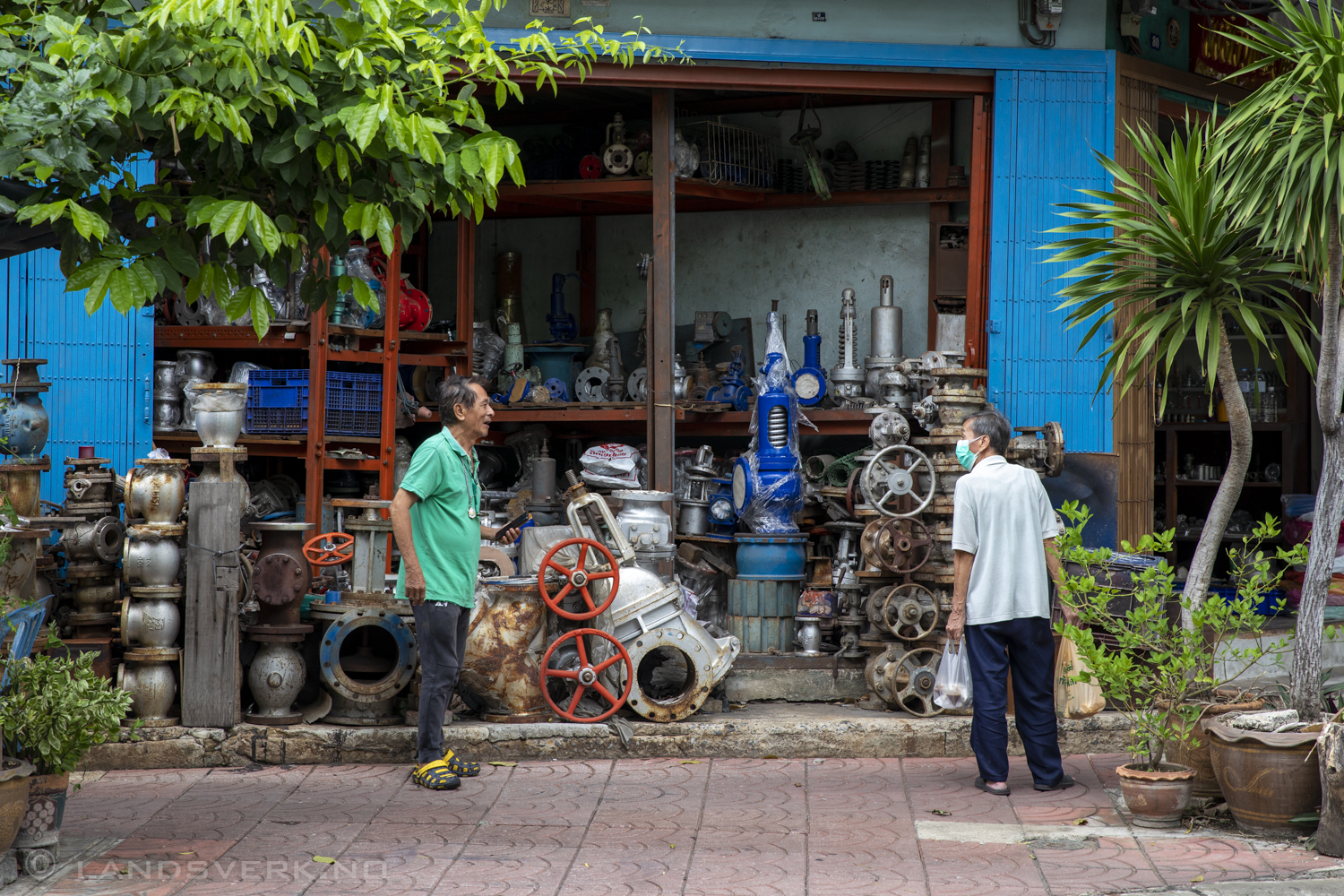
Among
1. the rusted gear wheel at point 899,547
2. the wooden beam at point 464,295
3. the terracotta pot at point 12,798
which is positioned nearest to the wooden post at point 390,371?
the wooden beam at point 464,295

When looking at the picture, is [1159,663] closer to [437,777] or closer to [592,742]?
[592,742]

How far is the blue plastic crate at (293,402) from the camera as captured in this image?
25.7 feet

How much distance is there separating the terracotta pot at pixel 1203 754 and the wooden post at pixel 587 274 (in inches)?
247

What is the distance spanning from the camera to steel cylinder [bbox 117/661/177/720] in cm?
624

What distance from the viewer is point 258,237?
3.85m

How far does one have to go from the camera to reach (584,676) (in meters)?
6.49

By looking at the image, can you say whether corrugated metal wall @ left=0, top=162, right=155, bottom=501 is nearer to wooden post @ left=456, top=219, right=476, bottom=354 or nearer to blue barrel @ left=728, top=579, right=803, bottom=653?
wooden post @ left=456, top=219, right=476, bottom=354

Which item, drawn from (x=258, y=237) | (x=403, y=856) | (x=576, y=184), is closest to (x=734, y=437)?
(x=576, y=184)

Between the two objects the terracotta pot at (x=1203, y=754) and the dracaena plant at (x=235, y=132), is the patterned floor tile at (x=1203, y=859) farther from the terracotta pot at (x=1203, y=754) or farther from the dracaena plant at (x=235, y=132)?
the dracaena plant at (x=235, y=132)

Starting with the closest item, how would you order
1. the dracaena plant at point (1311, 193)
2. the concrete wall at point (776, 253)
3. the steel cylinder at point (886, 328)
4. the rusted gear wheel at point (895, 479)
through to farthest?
the dracaena plant at point (1311, 193)
the rusted gear wheel at point (895, 479)
the steel cylinder at point (886, 328)
the concrete wall at point (776, 253)

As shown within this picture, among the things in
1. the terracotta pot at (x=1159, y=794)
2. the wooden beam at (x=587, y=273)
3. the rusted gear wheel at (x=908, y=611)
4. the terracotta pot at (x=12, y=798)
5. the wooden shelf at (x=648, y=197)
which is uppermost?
the wooden shelf at (x=648, y=197)

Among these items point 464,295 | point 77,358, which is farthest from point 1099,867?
point 77,358

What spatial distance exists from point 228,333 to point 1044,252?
5.18 meters

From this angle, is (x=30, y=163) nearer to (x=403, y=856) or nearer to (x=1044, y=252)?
(x=403, y=856)
